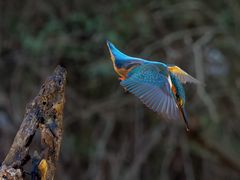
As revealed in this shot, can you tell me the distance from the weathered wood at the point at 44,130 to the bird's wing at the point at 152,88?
0.35 metres

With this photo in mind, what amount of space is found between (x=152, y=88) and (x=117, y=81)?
2781mm

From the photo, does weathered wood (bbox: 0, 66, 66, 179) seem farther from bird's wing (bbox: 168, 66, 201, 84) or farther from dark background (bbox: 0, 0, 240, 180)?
dark background (bbox: 0, 0, 240, 180)

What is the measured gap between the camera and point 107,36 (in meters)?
4.96

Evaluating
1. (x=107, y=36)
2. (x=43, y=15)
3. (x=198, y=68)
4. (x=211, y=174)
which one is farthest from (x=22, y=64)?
(x=211, y=174)

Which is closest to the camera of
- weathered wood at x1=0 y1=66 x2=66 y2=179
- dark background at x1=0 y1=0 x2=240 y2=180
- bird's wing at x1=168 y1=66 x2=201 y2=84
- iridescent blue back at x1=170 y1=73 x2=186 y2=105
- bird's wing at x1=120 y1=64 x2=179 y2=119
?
weathered wood at x1=0 y1=66 x2=66 y2=179

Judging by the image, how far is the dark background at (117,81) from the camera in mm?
5023

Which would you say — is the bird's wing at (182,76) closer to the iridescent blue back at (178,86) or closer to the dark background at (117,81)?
the iridescent blue back at (178,86)

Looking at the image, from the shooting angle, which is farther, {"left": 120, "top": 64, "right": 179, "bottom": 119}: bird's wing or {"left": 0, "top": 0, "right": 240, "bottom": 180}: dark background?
{"left": 0, "top": 0, "right": 240, "bottom": 180}: dark background

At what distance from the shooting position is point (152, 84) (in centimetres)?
244

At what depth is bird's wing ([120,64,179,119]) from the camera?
229 cm

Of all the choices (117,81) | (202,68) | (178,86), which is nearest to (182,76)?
(178,86)

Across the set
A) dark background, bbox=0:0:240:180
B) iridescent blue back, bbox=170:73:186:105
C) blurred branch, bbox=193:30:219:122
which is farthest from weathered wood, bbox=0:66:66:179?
dark background, bbox=0:0:240:180

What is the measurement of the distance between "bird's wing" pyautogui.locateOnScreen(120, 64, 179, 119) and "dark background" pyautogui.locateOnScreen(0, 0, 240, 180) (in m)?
2.29

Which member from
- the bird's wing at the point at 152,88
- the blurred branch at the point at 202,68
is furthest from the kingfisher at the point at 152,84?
the blurred branch at the point at 202,68
